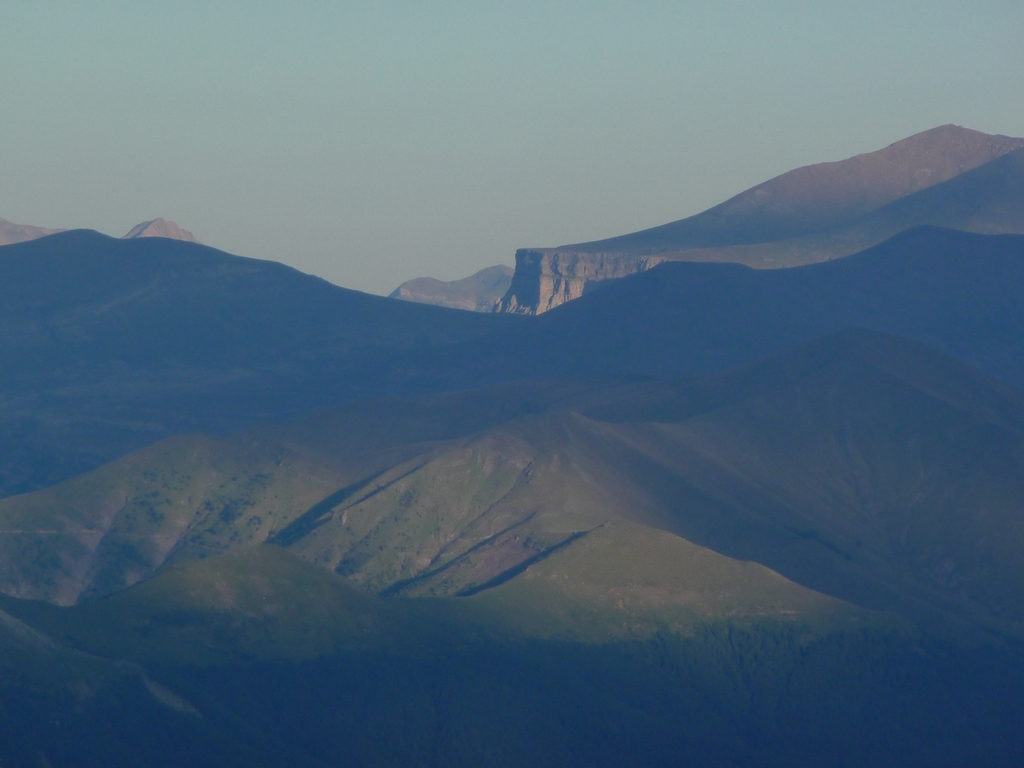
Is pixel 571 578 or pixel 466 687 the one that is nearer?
pixel 466 687

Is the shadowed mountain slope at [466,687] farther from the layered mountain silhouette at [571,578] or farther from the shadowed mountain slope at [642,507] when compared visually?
the shadowed mountain slope at [642,507]

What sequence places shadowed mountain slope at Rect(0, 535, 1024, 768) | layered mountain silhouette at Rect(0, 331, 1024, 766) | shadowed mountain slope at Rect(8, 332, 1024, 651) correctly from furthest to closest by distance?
shadowed mountain slope at Rect(8, 332, 1024, 651) → layered mountain silhouette at Rect(0, 331, 1024, 766) → shadowed mountain slope at Rect(0, 535, 1024, 768)

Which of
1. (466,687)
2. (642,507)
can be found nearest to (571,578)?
(466,687)

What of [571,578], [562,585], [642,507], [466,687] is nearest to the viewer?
[466,687]

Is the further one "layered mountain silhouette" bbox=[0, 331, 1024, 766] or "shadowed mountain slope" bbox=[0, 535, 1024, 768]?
"layered mountain silhouette" bbox=[0, 331, 1024, 766]

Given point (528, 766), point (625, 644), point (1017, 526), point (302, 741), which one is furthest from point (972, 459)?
point (302, 741)

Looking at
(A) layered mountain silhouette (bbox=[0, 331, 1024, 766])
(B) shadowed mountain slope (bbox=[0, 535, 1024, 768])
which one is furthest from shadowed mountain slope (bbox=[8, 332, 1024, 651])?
(B) shadowed mountain slope (bbox=[0, 535, 1024, 768])

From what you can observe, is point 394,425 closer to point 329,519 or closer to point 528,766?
point 329,519

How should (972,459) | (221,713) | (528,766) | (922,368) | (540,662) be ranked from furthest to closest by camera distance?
(922,368) → (972,459) → (540,662) → (528,766) → (221,713)

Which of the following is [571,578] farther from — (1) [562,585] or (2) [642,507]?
(2) [642,507]

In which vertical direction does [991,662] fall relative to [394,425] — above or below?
below

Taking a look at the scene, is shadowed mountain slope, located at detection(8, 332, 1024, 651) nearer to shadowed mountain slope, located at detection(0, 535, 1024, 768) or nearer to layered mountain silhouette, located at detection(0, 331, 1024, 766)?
layered mountain silhouette, located at detection(0, 331, 1024, 766)
